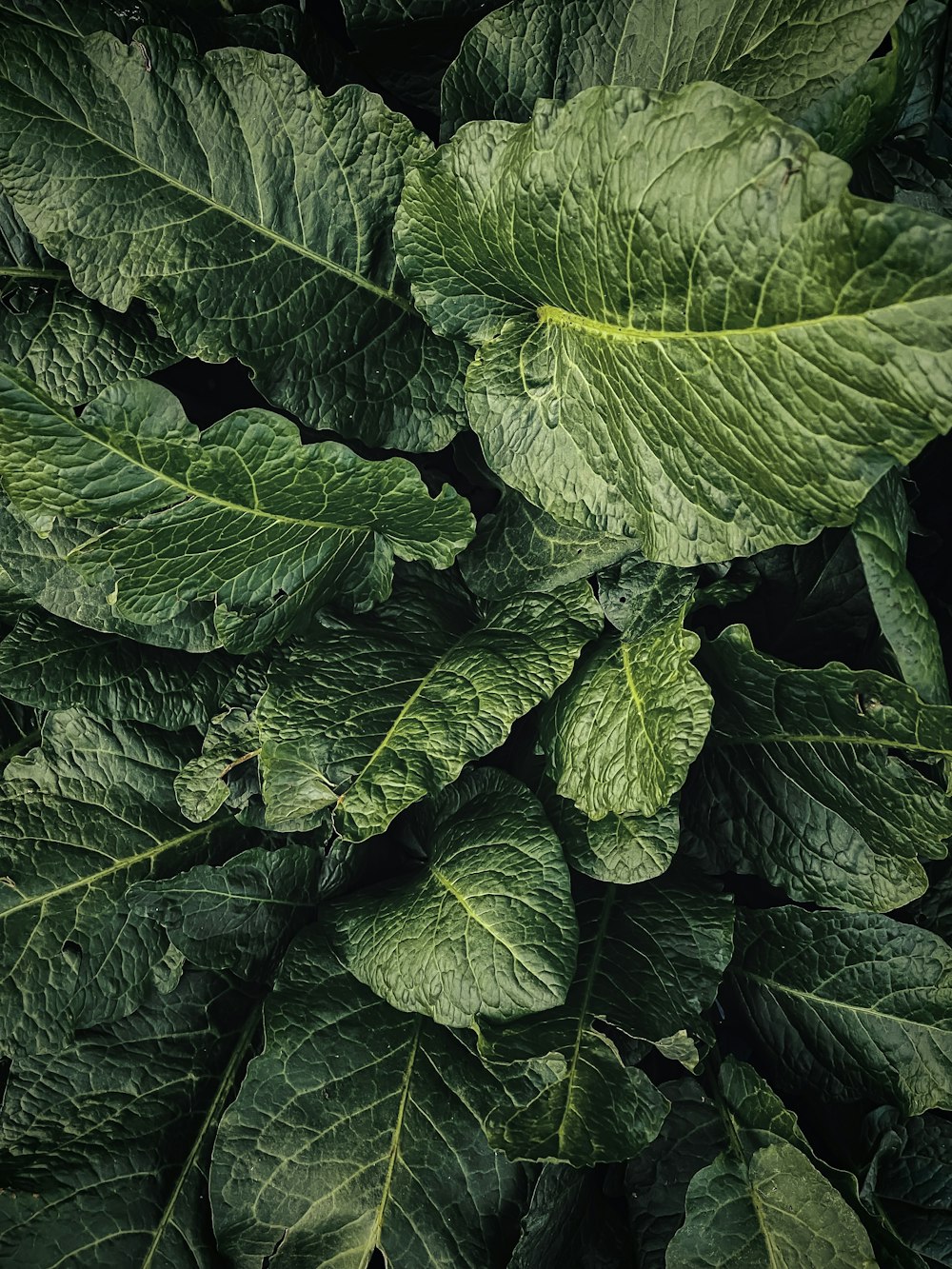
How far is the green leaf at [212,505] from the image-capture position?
713 millimetres

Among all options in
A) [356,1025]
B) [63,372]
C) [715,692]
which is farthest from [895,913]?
[63,372]

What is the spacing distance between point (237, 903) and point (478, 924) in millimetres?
222

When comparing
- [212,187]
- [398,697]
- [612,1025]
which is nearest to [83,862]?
[398,697]

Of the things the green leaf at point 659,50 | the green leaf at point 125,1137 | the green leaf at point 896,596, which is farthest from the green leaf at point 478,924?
the green leaf at point 659,50

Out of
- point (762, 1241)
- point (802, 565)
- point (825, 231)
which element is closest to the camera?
point (825, 231)

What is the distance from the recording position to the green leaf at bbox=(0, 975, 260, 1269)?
841 millimetres

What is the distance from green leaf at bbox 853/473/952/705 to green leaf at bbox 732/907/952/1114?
0.25 meters

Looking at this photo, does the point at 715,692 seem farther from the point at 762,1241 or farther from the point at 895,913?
the point at 762,1241

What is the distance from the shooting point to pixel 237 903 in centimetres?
88

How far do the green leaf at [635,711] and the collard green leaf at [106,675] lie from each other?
0.33 meters

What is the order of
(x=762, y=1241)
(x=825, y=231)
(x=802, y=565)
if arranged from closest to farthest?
(x=825, y=231) → (x=762, y=1241) → (x=802, y=565)

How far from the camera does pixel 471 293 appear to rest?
83cm

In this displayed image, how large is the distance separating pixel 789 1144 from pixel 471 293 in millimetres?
741

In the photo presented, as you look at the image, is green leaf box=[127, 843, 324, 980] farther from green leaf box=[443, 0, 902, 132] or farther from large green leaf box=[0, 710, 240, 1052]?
green leaf box=[443, 0, 902, 132]
